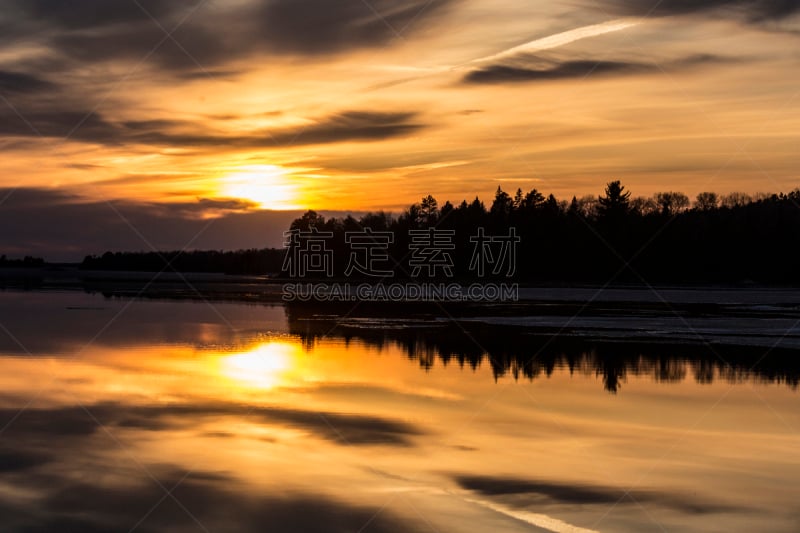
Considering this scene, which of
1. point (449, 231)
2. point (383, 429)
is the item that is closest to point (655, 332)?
point (383, 429)

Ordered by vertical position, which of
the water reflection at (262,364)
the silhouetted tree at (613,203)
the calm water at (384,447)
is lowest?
the calm water at (384,447)

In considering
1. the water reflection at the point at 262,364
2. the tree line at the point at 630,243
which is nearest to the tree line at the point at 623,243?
the tree line at the point at 630,243

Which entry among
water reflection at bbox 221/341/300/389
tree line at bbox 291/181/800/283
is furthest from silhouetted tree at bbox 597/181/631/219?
water reflection at bbox 221/341/300/389

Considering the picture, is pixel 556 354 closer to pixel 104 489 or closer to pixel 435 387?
pixel 435 387

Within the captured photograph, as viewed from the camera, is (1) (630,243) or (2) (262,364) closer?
(2) (262,364)

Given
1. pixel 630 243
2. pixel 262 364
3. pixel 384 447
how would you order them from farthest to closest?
pixel 630 243
pixel 262 364
pixel 384 447

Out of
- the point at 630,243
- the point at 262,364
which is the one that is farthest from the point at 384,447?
the point at 630,243

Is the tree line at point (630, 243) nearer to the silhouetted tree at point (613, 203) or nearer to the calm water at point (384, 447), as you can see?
the silhouetted tree at point (613, 203)

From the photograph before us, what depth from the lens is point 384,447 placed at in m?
13.6

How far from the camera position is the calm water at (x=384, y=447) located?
398 inches

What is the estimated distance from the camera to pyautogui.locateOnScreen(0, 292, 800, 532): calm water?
10117mm

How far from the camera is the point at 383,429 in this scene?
15.0 meters

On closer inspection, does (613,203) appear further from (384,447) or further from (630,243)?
(384,447)

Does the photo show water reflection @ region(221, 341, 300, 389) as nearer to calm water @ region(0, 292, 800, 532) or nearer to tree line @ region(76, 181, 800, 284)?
calm water @ region(0, 292, 800, 532)
